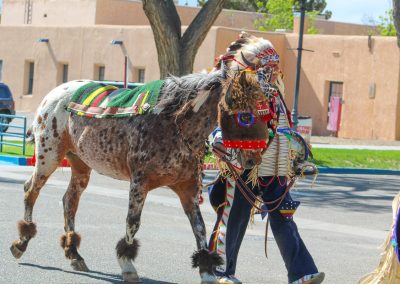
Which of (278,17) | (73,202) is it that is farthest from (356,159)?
Answer: (278,17)

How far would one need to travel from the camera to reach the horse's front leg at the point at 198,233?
798 centimetres

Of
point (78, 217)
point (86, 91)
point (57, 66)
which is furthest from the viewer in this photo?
point (57, 66)

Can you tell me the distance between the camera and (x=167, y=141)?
26.6ft

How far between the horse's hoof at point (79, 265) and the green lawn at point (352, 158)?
540 inches

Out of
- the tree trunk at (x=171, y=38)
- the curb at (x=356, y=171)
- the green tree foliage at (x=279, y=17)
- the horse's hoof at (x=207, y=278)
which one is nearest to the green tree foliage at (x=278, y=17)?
the green tree foliage at (x=279, y=17)

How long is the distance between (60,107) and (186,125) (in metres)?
1.78

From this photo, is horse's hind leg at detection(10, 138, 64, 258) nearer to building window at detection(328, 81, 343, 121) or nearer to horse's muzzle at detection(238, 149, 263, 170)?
horse's muzzle at detection(238, 149, 263, 170)

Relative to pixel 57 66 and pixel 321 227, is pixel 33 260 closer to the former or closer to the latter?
pixel 321 227

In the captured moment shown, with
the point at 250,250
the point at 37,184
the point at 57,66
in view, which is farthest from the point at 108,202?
the point at 57,66

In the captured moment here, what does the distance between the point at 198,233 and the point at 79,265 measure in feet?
4.52

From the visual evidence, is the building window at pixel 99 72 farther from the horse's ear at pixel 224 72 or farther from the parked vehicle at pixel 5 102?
the horse's ear at pixel 224 72

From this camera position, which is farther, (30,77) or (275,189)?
(30,77)

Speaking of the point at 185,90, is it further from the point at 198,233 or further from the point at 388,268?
the point at 388,268

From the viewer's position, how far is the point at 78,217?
12.6 m
